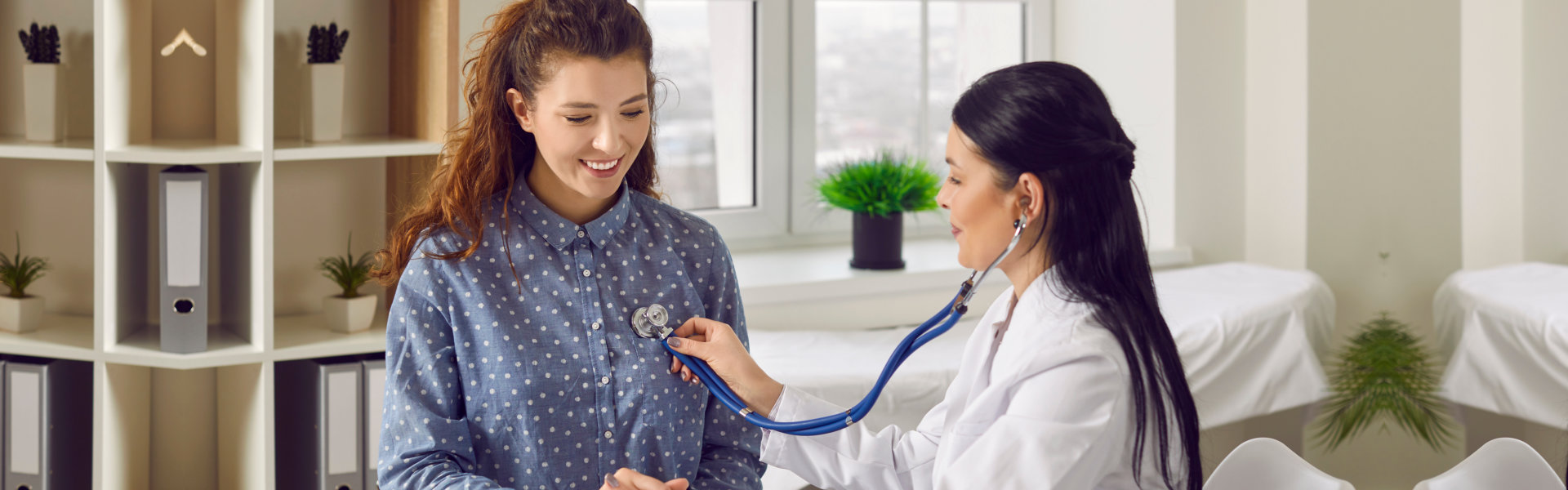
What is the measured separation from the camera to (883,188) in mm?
2596

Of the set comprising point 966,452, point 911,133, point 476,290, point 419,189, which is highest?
point 911,133

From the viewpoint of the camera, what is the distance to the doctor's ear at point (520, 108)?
112cm

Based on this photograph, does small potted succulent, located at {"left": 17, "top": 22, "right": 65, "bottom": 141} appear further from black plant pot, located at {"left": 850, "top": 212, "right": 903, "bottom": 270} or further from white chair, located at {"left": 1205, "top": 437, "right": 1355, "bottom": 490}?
white chair, located at {"left": 1205, "top": 437, "right": 1355, "bottom": 490}

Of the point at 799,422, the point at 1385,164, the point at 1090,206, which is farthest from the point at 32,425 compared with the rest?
the point at 1385,164

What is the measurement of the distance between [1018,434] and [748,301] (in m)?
1.39

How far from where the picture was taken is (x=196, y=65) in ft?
6.27

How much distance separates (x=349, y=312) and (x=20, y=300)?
504mm

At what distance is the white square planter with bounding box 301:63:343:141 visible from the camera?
180cm

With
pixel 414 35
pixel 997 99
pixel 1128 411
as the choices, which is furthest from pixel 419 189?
pixel 1128 411

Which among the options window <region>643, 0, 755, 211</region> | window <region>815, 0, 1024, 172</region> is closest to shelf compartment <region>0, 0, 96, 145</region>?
window <region>643, 0, 755, 211</region>

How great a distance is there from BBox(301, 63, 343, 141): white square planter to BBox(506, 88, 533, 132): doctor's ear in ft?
2.64

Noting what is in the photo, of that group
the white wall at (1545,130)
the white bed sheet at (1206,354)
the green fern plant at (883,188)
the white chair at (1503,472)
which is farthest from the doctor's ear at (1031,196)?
the white wall at (1545,130)

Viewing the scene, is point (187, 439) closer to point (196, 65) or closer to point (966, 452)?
point (196, 65)

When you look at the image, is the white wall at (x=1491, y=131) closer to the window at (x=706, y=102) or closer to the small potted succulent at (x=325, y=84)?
the window at (x=706, y=102)
